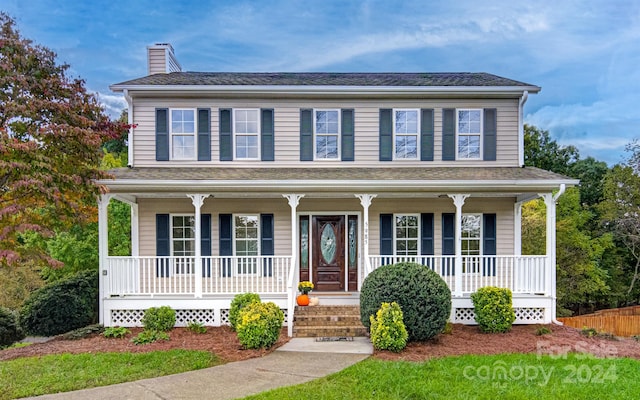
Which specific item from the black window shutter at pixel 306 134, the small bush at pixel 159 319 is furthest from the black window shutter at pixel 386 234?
the small bush at pixel 159 319

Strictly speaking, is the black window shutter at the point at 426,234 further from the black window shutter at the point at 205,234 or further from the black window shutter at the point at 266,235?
the black window shutter at the point at 205,234

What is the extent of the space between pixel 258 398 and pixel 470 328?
5.79m

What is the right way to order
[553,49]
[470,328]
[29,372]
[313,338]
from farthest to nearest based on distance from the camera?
[553,49] → [470,328] → [313,338] → [29,372]

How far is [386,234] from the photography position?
10.6 m

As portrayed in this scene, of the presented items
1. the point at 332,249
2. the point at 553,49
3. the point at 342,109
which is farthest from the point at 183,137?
the point at 553,49

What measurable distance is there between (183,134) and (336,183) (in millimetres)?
4829

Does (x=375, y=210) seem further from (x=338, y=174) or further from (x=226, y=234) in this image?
(x=226, y=234)

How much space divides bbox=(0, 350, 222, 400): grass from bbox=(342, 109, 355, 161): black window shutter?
6351 millimetres

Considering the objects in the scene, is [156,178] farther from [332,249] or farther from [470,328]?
[470,328]

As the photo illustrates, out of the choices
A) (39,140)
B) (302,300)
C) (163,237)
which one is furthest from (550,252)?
(39,140)

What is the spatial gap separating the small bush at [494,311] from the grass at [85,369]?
5587 millimetres

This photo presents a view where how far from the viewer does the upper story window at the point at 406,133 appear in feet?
35.8

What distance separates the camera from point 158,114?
421 inches

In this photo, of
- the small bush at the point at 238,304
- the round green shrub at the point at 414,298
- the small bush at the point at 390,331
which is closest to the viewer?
the small bush at the point at 390,331
